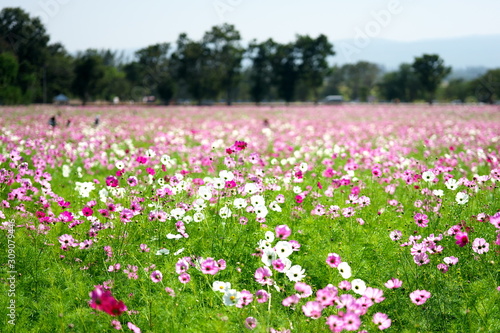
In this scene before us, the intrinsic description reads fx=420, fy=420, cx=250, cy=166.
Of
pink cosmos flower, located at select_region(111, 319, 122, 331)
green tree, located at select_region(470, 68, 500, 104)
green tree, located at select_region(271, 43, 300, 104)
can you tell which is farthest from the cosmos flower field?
green tree, located at select_region(470, 68, 500, 104)

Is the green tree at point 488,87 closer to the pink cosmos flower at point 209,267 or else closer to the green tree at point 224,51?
the green tree at point 224,51

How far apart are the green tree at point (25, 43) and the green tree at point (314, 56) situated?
33.0m

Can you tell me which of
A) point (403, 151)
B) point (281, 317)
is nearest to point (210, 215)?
point (281, 317)

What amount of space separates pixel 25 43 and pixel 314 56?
3691cm

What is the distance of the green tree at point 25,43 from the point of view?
106ft

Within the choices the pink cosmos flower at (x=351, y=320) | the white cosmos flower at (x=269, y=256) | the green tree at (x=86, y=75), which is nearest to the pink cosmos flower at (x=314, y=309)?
the pink cosmos flower at (x=351, y=320)

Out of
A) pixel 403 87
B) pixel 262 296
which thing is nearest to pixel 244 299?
pixel 262 296

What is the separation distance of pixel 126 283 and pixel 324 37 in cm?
6022

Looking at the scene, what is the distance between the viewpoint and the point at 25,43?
38.3m

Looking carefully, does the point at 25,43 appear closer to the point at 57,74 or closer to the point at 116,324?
the point at 57,74

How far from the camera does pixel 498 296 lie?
3387 mm

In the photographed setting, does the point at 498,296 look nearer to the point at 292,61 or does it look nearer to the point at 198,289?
the point at 198,289

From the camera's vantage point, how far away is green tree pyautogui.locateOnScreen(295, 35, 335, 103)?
194 feet

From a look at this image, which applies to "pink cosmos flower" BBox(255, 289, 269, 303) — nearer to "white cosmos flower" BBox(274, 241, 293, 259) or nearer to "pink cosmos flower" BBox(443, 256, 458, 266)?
"white cosmos flower" BBox(274, 241, 293, 259)
